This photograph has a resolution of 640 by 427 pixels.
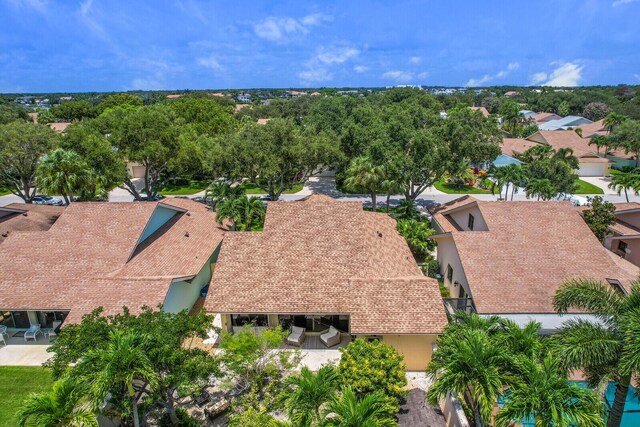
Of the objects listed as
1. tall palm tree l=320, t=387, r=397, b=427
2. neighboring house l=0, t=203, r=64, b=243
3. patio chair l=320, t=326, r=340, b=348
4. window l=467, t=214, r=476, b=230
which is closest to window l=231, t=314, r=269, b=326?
patio chair l=320, t=326, r=340, b=348

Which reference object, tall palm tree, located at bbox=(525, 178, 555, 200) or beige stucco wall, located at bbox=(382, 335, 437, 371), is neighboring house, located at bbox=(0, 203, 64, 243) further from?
tall palm tree, located at bbox=(525, 178, 555, 200)

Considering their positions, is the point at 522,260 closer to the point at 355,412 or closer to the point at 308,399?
the point at 355,412

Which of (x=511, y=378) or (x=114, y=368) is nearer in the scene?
(x=114, y=368)

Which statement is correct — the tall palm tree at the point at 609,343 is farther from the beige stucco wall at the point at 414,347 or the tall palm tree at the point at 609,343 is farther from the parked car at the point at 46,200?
the parked car at the point at 46,200

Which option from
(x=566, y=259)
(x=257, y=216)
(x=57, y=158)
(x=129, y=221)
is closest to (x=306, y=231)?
(x=257, y=216)

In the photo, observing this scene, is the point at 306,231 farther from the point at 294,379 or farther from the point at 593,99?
→ the point at 593,99

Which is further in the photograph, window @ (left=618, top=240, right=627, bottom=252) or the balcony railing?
window @ (left=618, top=240, right=627, bottom=252)

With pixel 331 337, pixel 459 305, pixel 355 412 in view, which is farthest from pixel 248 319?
pixel 459 305
